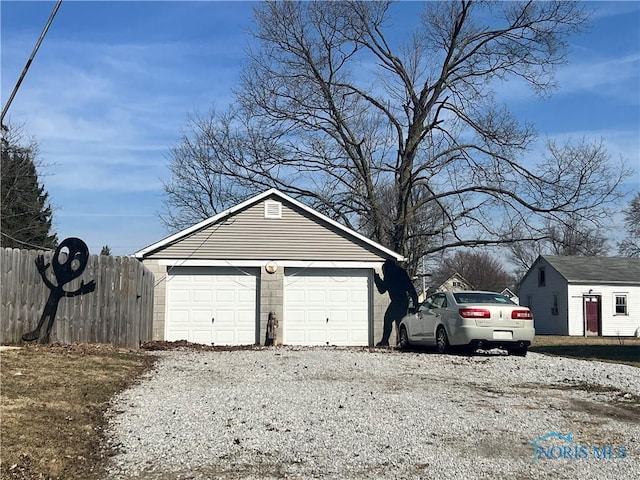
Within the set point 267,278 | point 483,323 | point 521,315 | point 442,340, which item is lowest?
point 442,340

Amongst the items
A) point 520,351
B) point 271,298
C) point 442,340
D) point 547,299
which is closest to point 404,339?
point 442,340

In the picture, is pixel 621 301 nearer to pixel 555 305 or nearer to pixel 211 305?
pixel 555 305

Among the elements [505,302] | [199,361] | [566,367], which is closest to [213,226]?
[199,361]

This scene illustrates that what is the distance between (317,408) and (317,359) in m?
5.43

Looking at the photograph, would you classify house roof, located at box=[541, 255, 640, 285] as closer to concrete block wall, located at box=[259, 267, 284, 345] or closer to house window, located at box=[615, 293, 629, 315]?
house window, located at box=[615, 293, 629, 315]

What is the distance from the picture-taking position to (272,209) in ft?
65.4

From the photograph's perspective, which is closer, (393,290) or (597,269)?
(393,290)

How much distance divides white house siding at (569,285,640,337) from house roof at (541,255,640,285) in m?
0.43

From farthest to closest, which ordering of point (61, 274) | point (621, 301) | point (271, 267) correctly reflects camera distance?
point (621, 301)
point (271, 267)
point (61, 274)

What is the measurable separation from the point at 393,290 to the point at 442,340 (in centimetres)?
533

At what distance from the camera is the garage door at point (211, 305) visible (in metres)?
18.8

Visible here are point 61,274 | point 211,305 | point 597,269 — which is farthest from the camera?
point 597,269

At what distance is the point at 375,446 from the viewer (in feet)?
21.2

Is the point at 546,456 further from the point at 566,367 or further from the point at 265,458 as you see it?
the point at 566,367
